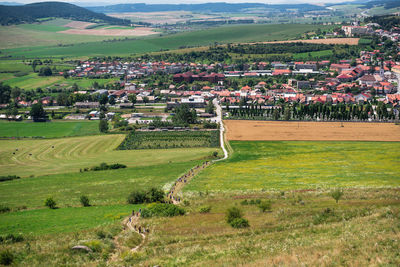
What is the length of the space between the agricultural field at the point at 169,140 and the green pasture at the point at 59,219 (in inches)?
1245

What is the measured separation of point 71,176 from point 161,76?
92.7 metres

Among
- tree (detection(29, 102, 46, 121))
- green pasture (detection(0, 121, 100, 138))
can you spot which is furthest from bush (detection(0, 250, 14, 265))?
tree (detection(29, 102, 46, 121))

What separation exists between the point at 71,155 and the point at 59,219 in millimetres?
32408

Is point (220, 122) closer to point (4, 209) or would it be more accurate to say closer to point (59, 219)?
point (4, 209)

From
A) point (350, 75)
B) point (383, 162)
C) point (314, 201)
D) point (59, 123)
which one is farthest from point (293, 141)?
point (350, 75)

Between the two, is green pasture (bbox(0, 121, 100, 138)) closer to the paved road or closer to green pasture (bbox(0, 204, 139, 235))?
the paved road

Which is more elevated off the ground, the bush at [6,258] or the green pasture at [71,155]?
the bush at [6,258]

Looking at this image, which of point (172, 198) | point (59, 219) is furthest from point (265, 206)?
point (59, 219)

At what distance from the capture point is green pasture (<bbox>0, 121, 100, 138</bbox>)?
257 ft

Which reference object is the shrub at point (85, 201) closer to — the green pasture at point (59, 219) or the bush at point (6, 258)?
the green pasture at point (59, 219)

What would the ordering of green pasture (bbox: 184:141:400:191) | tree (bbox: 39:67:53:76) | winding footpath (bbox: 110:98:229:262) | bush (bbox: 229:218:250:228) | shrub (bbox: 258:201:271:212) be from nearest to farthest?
1. winding footpath (bbox: 110:98:229:262)
2. bush (bbox: 229:218:250:228)
3. shrub (bbox: 258:201:271:212)
4. green pasture (bbox: 184:141:400:191)
5. tree (bbox: 39:67:53:76)

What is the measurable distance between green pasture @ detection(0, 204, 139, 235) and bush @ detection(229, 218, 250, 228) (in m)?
9.58

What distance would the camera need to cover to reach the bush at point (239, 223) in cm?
2722

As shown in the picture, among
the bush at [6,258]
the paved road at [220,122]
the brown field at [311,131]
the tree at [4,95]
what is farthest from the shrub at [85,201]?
the tree at [4,95]
